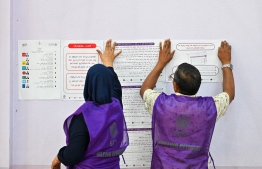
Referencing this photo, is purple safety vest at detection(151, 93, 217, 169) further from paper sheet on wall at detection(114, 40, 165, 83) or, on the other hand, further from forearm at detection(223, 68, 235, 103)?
paper sheet on wall at detection(114, 40, 165, 83)

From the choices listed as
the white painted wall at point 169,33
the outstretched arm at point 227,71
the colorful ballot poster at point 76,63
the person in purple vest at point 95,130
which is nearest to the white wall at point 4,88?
the white painted wall at point 169,33

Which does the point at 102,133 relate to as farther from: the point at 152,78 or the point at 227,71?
the point at 227,71

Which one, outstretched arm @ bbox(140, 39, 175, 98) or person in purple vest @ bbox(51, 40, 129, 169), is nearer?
person in purple vest @ bbox(51, 40, 129, 169)

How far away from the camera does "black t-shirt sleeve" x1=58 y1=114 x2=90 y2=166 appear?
46.3 inches

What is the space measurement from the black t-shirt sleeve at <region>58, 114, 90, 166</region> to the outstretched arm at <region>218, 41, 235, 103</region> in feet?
2.73

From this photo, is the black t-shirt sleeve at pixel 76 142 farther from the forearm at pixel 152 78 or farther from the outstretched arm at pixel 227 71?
the outstretched arm at pixel 227 71

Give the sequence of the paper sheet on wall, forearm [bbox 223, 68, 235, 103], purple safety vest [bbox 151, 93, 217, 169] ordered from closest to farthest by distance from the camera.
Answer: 1. purple safety vest [bbox 151, 93, 217, 169]
2. forearm [bbox 223, 68, 235, 103]
3. the paper sheet on wall

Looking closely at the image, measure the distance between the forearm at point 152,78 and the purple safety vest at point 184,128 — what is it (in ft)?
0.71

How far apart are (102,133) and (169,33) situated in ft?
2.49

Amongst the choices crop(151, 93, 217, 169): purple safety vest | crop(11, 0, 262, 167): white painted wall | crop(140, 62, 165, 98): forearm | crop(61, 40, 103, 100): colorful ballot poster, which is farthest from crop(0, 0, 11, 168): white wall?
crop(151, 93, 217, 169): purple safety vest

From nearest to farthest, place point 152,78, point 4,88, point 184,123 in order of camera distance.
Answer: point 184,123 → point 152,78 → point 4,88

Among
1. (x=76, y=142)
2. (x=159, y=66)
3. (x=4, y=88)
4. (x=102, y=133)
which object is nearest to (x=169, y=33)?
(x=159, y=66)

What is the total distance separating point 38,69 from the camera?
5.53 ft

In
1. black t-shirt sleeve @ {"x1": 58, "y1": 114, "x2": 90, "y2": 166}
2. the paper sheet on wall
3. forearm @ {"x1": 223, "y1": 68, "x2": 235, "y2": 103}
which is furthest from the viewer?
the paper sheet on wall
